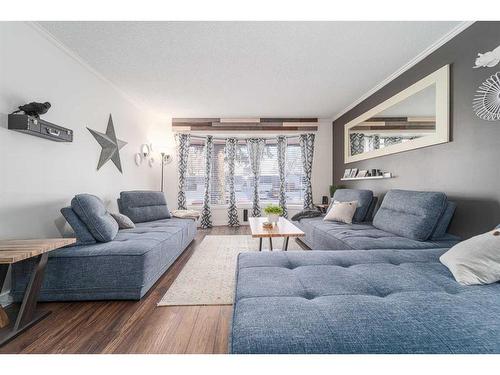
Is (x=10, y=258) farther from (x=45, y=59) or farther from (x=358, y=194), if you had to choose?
(x=358, y=194)

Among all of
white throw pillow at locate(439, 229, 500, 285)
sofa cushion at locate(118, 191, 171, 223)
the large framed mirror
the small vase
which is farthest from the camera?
sofa cushion at locate(118, 191, 171, 223)

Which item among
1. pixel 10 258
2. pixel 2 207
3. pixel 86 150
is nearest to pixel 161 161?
pixel 86 150

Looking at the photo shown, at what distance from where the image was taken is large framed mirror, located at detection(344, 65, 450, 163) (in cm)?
235

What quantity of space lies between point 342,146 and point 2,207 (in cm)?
508

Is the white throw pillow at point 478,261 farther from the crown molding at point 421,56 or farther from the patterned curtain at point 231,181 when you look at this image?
the patterned curtain at point 231,181

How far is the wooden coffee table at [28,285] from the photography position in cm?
144

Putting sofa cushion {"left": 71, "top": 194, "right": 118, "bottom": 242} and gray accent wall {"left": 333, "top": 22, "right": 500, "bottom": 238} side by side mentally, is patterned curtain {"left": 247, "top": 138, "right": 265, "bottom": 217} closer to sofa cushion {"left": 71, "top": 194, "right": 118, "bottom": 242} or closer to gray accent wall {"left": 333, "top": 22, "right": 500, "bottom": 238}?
gray accent wall {"left": 333, "top": 22, "right": 500, "bottom": 238}

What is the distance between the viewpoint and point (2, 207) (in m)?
1.84

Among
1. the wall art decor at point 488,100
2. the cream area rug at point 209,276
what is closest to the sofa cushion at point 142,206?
the cream area rug at point 209,276

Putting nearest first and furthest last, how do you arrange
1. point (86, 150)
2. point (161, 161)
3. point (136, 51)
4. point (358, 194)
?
point (136, 51) → point (86, 150) → point (358, 194) → point (161, 161)

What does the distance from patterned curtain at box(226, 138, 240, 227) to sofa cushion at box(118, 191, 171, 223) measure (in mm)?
1674

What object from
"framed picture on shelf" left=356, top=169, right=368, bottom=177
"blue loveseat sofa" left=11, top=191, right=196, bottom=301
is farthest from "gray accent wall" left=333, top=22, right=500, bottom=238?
"blue loveseat sofa" left=11, top=191, right=196, bottom=301

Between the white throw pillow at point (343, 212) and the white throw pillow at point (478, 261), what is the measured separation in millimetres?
1804

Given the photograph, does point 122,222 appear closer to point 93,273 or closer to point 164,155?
point 93,273
